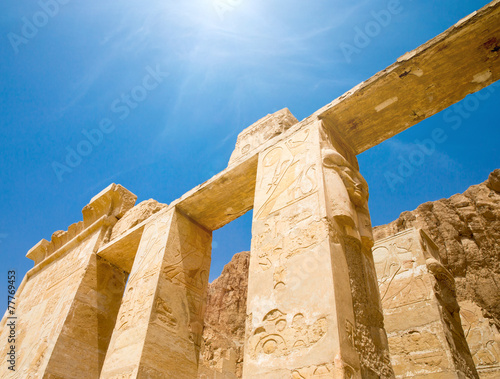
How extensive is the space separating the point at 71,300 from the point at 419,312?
4454 mm

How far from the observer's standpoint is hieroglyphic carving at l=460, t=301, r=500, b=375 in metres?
5.97

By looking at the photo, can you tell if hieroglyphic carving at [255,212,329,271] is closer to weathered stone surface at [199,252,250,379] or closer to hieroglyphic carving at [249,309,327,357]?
hieroglyphic carving at [249,309,327,357]

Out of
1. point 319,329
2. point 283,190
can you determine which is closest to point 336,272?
point 319,329

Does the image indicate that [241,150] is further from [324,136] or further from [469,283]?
[469,283]

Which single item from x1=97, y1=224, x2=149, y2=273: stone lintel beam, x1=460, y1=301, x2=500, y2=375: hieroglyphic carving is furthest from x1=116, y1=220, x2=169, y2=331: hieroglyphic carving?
x1=460, y1=301, x2=500, y2=375: hieroglyphic carving

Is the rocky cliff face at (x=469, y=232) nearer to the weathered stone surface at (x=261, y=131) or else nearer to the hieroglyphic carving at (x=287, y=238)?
the weathered stone surface at (x=261, y=131)

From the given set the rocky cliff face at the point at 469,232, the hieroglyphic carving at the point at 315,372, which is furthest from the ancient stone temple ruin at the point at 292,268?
the rocky cliff face at the point at 469,232

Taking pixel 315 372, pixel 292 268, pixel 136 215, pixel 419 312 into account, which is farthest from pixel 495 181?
pixel 315 372

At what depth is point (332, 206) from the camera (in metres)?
2.83

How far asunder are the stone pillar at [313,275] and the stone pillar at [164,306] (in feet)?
4.95

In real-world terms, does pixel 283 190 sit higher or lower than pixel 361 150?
lower

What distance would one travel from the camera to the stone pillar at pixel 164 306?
3.65 meters

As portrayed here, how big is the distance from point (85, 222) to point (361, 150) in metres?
4.86

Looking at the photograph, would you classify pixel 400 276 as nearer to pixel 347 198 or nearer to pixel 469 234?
pixel 347 198
